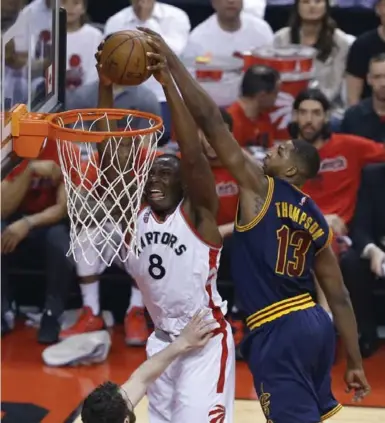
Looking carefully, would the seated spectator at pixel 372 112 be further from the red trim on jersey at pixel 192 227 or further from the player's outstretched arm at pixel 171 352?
the player's outstretched arm at pixel 171 352

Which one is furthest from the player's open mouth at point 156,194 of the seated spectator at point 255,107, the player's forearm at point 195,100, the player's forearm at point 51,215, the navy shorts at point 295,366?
the seated spectator at point 255,107

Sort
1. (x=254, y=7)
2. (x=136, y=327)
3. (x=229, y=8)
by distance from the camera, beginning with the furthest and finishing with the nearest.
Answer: (x=254, y=7)
(x=229, y=8)
(x=136, y=327)

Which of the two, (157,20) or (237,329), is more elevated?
(157,20)

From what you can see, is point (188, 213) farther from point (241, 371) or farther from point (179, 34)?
point (179, 34)

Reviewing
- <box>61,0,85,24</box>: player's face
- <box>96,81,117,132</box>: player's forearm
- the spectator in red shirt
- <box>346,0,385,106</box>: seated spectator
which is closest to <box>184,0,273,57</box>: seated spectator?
<box>346,0,385,106</box>: seated spectator

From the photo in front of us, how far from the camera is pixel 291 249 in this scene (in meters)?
4.95

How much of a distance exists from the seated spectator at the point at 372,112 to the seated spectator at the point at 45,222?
2038 millimetres

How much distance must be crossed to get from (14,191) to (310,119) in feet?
6.47

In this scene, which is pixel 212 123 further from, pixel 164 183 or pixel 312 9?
pixel 312 9

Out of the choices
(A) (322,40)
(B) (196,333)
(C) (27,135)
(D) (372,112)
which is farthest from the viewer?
(A) (322,40)

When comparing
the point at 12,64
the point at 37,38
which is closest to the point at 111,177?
the point at 12,64

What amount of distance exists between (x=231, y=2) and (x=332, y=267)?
13.2 ft

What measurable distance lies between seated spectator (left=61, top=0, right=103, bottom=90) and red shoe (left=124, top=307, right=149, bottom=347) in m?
1.82

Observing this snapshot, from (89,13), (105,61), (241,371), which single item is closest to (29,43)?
(105,61)
